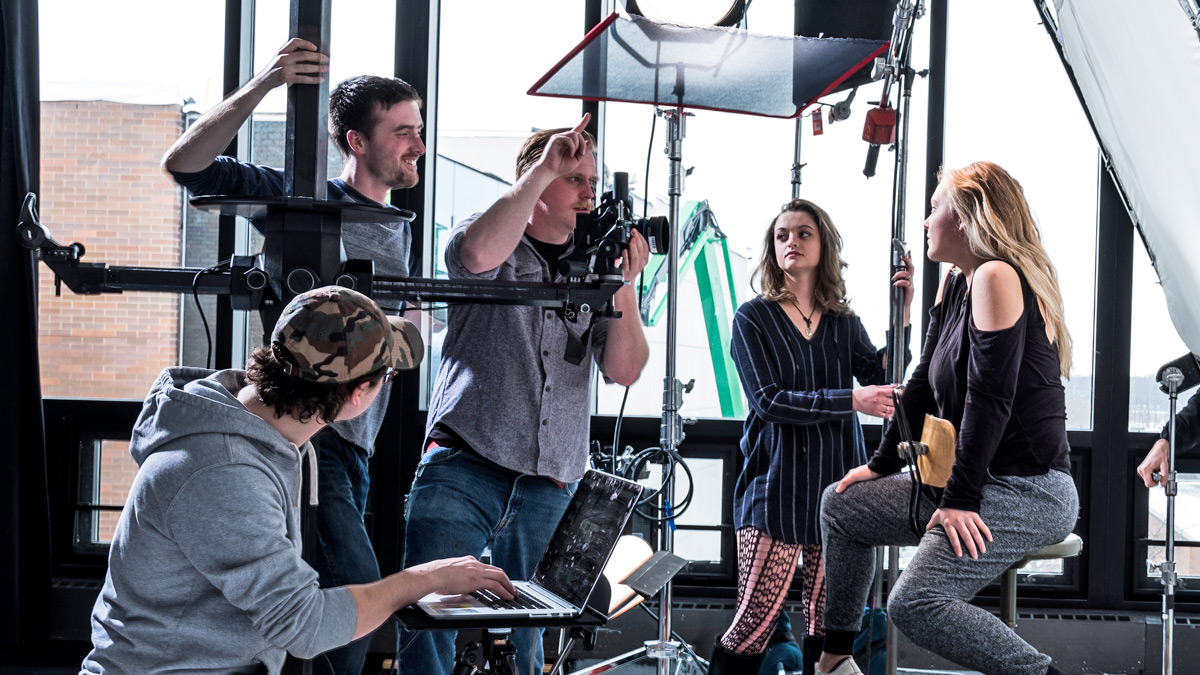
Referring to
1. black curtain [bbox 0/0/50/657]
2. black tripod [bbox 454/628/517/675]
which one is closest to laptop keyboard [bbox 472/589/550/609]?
black tripod [bbox 454/628/517/675]

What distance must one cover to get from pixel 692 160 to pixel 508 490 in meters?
1.81

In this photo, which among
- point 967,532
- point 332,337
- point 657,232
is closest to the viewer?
point 332,337

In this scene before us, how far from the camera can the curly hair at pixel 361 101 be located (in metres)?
2.04

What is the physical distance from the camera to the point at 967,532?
1.87 metres

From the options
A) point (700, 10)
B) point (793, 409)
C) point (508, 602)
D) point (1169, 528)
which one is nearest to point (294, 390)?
point (508, 602)

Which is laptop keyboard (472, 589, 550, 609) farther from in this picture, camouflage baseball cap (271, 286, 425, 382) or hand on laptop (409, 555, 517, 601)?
camouflage baseball cap (271, 286, 425, 382)

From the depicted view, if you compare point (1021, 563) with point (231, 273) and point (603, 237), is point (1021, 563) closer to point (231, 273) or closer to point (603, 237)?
point (603, 237)

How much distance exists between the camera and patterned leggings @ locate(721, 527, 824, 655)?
8.36 ft

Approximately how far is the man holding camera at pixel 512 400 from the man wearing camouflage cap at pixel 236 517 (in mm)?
556

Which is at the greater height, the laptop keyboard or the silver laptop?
the silver laptop

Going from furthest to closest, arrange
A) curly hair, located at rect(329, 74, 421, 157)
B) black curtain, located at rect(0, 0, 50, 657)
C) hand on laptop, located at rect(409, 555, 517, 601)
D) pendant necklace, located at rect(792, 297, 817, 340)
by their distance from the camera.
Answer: black curtain, located at rect(0, 0, 50, 657)
pendant necklace, located at rect(792, 297, 817, 340)
curly hair, located at rect(329, 74, 421, 157)
hand on laptop, located at rect(409, 555, 517, 601)

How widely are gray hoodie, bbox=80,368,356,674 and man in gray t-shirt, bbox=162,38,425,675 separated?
30cm

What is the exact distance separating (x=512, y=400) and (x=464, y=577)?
625mm

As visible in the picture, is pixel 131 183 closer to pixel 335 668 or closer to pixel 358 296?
pixel 335 668
